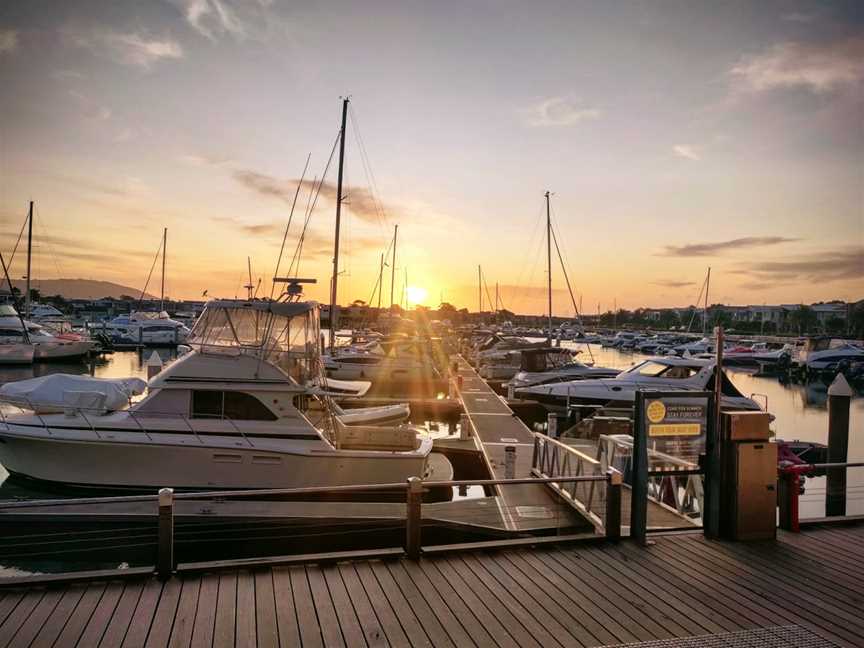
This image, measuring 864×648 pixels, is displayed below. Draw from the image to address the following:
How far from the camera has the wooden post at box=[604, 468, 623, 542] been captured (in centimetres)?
634

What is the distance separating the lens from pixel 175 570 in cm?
534

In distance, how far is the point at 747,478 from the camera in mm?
6664

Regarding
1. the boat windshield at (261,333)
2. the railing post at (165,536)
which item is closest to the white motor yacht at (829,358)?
the boat windshield at (261,333)

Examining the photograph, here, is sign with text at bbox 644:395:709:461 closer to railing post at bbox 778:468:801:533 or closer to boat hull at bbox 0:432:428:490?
railing post at bbox 778:468:801:533

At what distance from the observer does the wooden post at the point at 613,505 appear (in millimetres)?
6344

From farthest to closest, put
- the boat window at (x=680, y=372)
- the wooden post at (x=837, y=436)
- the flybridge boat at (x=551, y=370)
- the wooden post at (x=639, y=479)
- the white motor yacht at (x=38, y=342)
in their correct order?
the white motor yacht at (x=38, y=342) < the flybridge boat at (x=551, y=370) < the boat window at (x=680, y=372) < the wooden post at (x=837, y=436) < the wooden post at (x=639, y=479)

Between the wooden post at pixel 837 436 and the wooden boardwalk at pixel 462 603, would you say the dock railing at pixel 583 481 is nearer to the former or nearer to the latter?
the wooden boardwalk at pixel 462 603

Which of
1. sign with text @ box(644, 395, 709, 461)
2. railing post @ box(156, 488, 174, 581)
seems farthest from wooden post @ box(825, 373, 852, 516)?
railing post @ box(156, 488, 174, 581)

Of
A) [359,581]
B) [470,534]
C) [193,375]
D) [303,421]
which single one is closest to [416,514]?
[359,581]

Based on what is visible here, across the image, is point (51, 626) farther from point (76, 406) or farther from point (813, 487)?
point (813, 487)

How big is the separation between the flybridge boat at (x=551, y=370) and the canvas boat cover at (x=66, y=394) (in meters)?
19.1

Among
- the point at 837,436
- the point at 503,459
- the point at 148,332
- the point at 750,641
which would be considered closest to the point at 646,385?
the point at 837,436

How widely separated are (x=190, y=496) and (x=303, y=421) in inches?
253

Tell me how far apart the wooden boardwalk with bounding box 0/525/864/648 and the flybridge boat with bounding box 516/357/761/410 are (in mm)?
15726
